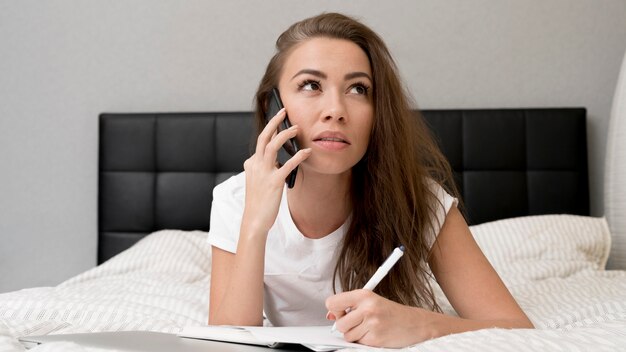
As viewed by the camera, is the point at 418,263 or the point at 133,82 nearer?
the point at 418,263

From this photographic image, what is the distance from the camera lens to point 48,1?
9.49 ft

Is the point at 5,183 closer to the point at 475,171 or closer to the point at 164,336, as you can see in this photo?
the point at 475,171

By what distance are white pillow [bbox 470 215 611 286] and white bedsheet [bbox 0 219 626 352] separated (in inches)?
1.7

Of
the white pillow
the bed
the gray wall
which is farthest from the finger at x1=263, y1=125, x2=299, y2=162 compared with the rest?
the gray wall

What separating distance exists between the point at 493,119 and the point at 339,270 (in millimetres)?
1453

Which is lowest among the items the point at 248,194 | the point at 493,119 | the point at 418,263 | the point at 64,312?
the point at 64,312

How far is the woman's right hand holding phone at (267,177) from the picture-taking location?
1271mm

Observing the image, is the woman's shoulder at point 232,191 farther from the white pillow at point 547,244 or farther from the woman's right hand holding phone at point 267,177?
the white pillow at point 547,244

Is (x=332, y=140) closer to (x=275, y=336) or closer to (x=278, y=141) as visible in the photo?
(x=278, y=141)

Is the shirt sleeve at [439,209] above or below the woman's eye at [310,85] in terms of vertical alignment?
below

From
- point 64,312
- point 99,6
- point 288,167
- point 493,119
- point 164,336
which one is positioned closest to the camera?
point 164,336

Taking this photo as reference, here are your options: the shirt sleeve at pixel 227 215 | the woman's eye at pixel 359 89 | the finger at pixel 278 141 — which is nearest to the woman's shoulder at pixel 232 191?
the shirt sleeve at pixel 227 215

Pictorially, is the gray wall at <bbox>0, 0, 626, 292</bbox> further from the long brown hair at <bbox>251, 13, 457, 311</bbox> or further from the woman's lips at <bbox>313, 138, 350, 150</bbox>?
the woman's lips at <bbox>313, 138, 350, 150</bbox>

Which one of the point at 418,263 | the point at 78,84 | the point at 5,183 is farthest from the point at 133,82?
the point at 418,263
